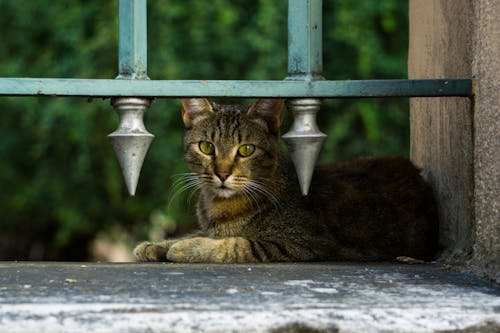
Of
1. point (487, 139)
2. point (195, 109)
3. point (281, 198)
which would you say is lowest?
point (281, 198)

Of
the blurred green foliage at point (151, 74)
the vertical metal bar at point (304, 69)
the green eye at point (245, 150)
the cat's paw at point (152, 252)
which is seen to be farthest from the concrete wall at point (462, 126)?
the blurred green foliage at point (151, 74)

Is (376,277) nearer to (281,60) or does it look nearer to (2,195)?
(281,60)

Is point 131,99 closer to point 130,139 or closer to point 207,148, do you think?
point 130,139

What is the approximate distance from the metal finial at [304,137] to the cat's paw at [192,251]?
91 cm

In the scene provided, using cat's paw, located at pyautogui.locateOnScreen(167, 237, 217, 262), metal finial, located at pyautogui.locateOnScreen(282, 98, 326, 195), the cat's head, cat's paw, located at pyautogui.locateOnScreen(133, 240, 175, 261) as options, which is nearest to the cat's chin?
the cat's head

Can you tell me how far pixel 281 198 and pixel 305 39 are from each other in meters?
1.49

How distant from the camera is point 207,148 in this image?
4.07 m

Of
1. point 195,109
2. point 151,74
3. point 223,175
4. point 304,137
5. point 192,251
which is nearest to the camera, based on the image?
point 304,137

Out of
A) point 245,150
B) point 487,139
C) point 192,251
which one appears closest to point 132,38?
point 487,139

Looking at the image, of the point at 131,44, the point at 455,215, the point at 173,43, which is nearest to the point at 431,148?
the point at 455,215

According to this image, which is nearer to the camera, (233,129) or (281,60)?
(233,129)

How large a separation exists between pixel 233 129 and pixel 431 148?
3.13ft

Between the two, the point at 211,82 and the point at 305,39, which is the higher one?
the point at 305,39

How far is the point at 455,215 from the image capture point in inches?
124
